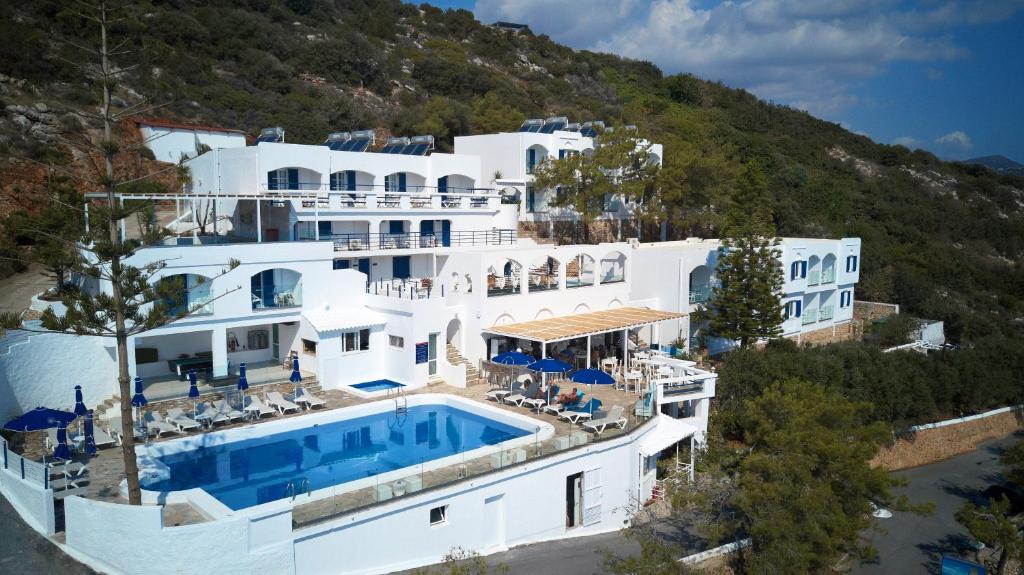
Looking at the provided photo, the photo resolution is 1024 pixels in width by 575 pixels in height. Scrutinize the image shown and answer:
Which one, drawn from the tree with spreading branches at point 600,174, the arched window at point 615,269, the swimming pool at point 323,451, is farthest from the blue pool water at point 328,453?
the tree with spreading branches at point 600,174

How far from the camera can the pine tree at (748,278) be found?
29.7 meters

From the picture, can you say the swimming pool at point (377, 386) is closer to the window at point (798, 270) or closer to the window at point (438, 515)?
the window at point (438, 515)

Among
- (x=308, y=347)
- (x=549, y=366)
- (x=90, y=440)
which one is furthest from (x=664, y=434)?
(x=90, y=440)

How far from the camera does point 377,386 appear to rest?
80.6ft

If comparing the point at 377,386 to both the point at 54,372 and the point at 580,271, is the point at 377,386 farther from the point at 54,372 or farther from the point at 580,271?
the point at 580,271

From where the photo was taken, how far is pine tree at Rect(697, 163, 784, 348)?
29.7 meters

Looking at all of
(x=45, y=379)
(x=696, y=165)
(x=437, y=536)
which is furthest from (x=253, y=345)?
(x=696, y=165)

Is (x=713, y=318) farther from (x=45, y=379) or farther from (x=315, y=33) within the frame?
(x=315, y=33)

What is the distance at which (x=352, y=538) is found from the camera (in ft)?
50.2

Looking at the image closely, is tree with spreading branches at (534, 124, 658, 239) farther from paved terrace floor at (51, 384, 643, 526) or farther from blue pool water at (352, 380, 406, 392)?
blue pool water at (352, 380, 406, 392)

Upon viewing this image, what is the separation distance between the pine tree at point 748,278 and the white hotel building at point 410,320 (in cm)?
146

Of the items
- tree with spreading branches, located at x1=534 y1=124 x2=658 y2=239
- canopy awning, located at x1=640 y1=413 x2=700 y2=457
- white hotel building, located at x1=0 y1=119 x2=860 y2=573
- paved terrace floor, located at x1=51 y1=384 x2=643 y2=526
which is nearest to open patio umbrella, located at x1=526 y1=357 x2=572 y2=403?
white hotel building, located at x1=0 y1=119 x2=860 y2=573

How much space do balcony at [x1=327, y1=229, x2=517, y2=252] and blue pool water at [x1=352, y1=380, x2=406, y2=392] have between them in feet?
18.1

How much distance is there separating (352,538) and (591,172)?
24.7 metres
